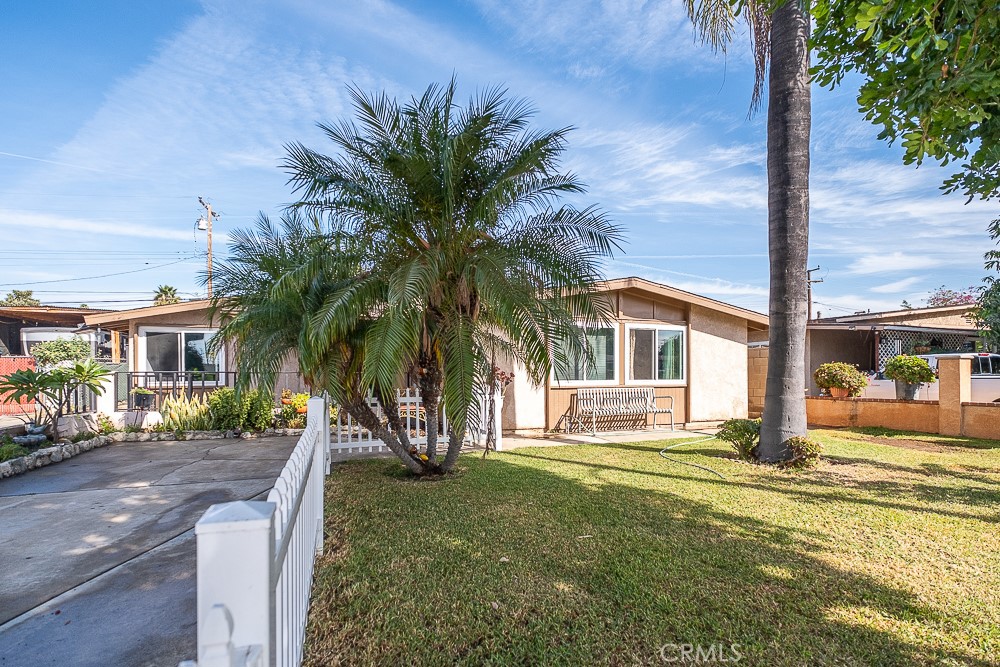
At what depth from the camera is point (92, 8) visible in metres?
9.37

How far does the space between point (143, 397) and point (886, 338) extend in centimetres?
2558

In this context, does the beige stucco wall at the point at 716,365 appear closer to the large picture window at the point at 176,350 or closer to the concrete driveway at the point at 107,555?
the concrete driveway at the point at 107,555

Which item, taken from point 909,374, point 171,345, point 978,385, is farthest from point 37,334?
point 978,385

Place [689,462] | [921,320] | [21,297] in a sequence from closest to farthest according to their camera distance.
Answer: [689,462] → [921,320] → [21,297]

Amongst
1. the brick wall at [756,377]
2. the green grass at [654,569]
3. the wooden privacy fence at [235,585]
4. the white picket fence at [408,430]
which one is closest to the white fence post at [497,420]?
the white picket fence at [408,430]

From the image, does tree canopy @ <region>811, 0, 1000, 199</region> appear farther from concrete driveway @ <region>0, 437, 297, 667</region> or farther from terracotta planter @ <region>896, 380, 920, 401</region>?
terracotta planter @ <region>896, 380, 920, 401</region>

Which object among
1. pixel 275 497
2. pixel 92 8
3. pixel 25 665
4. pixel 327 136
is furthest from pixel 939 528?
pixel 92 8

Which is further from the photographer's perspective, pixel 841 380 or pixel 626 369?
pixel 841 380

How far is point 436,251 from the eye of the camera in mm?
5379

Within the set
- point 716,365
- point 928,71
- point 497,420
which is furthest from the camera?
point 716,365

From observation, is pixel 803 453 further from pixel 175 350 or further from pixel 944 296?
pixel 944 296

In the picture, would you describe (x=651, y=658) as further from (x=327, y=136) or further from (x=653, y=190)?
(x=653, y=190)

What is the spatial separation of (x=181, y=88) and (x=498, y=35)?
295 inches

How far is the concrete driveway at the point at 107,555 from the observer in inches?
116
